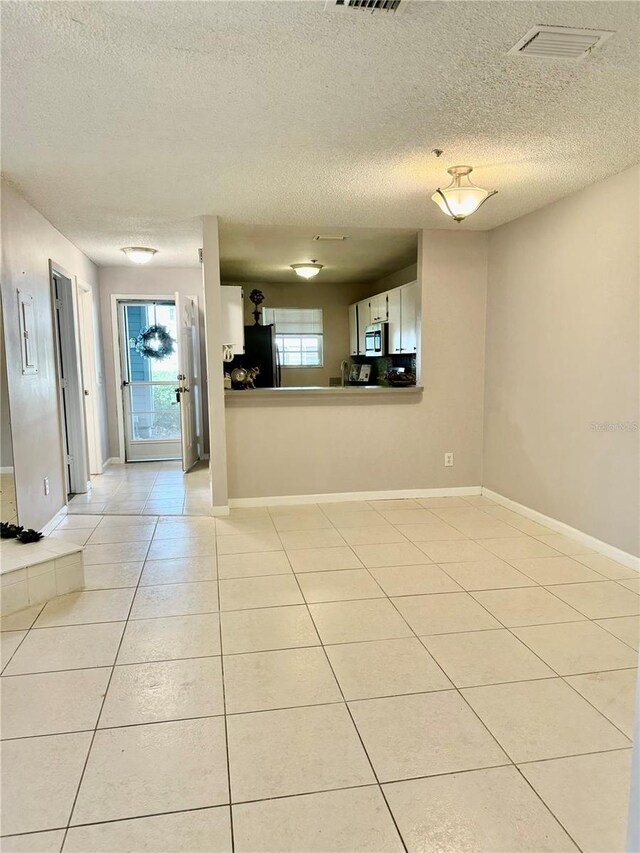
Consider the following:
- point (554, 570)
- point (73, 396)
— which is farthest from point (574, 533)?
point (73, 396)

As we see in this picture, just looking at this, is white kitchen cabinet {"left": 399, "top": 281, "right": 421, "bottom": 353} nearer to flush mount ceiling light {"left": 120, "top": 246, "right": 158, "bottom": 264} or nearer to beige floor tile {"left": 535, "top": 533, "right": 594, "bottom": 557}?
beige floor tile {"left": 535, "top": 533, "right": 594, "bottom": 557}

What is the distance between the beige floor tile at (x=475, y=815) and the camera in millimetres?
1317

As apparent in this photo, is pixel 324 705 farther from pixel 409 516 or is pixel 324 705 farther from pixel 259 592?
pixel 409 516

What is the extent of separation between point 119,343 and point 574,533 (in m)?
5.29

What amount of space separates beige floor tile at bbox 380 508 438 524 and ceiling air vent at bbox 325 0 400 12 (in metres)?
3.12

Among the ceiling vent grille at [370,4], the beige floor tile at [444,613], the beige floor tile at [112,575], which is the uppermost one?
the ceiling vent grille at [370,4]

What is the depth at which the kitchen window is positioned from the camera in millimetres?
7387

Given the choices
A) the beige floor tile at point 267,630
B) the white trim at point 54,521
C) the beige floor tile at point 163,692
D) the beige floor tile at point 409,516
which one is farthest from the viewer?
the beige floor tile at point 409,516

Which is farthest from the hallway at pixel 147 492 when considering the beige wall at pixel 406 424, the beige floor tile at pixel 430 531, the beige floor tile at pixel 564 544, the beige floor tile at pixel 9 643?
the beige floor tile at pixel 564 544

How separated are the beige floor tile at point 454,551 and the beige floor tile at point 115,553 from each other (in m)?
1.82

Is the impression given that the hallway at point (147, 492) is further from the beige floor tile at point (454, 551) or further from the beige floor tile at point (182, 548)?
the beige floor tile at point (454, 551)

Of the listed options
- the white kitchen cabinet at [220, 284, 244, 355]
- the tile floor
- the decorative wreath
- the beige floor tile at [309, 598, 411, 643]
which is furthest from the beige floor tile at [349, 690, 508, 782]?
the decorative wreath

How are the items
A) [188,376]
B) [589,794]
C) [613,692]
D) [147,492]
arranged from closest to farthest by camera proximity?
[589,794], [613,692], [147,492], [188,376]

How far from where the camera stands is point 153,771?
155cm
